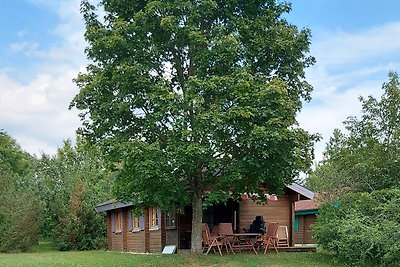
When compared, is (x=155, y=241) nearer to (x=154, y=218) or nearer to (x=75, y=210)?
(x=154, y=218)

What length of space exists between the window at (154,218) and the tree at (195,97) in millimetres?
4917

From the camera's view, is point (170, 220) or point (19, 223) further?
point (19, 223)

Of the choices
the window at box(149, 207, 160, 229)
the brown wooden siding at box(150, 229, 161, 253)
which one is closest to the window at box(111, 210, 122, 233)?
the window at box(149, 207, 160, 229)

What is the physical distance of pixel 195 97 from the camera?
13594mm

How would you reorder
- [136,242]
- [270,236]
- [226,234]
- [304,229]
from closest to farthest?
[226,234]
[270,236]
[136,242]
[304,229]

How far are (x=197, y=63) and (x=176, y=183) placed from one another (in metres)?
3.44

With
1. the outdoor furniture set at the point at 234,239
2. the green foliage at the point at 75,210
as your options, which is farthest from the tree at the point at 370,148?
the green foliage at the point at 75,210

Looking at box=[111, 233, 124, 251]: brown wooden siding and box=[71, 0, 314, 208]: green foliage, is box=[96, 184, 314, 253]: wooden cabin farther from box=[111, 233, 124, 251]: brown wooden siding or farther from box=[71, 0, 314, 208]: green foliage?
box=[71, 0, 314, 208]: green foliage

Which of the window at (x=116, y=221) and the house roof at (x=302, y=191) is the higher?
the house roof at (x=302, y=191)

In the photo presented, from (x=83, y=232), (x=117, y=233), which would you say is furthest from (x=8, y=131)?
(x=117, y=233)

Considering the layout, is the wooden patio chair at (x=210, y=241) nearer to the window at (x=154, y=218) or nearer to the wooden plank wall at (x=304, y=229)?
the window at (x=154, y=218)

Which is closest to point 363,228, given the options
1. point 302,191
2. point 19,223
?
point 302,191

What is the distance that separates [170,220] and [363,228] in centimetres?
840

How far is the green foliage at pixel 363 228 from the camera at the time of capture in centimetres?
1214
